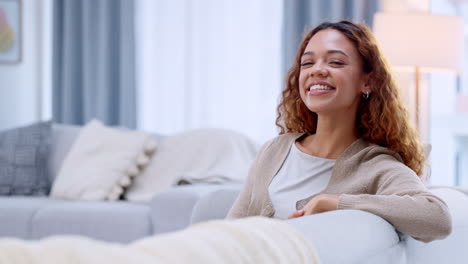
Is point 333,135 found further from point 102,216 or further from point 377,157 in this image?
point 102,216

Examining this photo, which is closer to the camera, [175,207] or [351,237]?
[351,237]

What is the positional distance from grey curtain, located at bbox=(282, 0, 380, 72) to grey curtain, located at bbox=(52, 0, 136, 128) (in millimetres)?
1246

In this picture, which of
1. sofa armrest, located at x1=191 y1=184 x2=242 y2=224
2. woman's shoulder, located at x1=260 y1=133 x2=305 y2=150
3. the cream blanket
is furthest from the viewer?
sofa armrest, located at x1=191 y1=184 x2=242 y2=224

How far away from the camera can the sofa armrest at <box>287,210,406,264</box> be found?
98 centimetres

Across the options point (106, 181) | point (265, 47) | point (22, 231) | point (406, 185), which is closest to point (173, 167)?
point (106, 181)

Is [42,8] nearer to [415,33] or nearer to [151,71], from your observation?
[151,71]

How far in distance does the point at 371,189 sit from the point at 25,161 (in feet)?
9.55

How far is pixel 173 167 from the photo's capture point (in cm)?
389

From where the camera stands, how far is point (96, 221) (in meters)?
3.50

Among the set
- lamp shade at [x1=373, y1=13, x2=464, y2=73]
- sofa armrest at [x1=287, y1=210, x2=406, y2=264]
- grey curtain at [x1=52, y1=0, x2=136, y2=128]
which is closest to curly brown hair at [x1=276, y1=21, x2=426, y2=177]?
sofa armrest at [x1=287, y1=210, x2=406, y2=264]

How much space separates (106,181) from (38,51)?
80.8 inches

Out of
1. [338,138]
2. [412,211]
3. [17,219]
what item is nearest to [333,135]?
[338,138]

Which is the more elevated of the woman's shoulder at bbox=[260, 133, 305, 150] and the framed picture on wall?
the framed picture on wall

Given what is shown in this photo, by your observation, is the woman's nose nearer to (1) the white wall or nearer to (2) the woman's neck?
(2) the woman's neck
